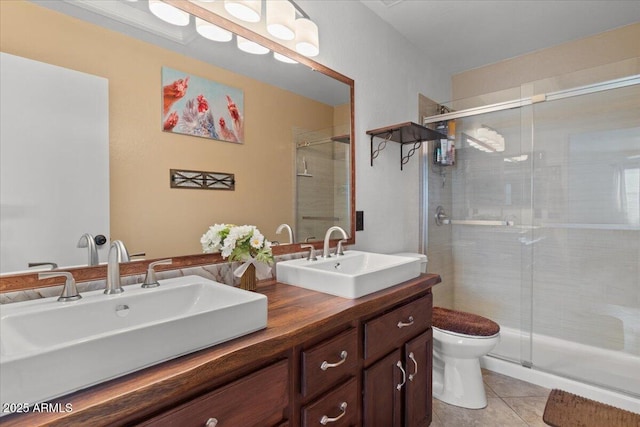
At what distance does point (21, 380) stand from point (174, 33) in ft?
3.77

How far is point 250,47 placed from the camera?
1436 mm

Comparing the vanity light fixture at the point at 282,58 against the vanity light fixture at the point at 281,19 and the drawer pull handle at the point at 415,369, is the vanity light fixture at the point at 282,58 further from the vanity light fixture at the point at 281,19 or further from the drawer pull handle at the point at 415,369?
the drawer pull handle at the point at 415,369

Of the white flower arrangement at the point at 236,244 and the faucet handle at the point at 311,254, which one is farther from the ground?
the white flower arrangement at the point at 236,244

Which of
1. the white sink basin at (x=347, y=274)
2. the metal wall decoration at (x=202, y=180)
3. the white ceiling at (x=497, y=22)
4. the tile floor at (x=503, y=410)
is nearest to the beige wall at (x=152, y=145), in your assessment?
the metal wall decoration at (x=202, y=180)

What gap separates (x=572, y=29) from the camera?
2.41m

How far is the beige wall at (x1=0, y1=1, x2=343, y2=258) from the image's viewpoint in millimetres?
948

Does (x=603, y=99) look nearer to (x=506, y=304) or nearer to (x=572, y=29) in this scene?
(x=572, y=29)

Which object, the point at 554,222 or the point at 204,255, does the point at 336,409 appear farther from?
the point at 554,222

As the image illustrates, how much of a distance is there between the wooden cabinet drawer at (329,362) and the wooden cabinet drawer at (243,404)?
0.08m

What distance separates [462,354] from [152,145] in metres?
1.92

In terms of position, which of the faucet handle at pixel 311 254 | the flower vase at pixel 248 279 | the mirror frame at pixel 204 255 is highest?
the mirror frame at pixel 204 255

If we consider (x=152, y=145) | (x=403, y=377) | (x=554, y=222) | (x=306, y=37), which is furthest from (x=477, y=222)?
(x=152, y=145)

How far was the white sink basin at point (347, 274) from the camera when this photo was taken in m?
1.17

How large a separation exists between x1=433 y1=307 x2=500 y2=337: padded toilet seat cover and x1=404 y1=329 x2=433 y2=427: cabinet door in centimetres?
44
